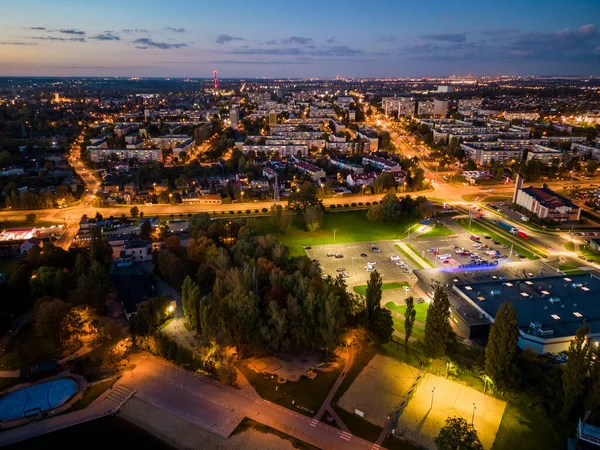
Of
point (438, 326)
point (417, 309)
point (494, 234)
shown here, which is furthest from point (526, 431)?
point (494, 234)

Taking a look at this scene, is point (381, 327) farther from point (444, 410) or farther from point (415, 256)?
point (415, 256)

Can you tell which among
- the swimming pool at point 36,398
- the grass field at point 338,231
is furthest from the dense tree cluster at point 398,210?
the swimming pool at point 36,398

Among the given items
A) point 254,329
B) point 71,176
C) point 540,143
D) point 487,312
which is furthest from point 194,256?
point 540,143

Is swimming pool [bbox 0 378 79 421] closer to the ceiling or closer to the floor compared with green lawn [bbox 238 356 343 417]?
closer to the floor

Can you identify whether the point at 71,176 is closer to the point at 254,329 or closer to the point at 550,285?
the point at 254,329

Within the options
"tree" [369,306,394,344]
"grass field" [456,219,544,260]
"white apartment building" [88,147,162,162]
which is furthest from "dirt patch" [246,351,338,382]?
"white apartment building" [88,147,162,162]

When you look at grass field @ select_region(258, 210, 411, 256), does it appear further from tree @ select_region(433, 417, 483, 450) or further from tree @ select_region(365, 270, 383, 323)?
tree @ select_region(433, 417, 483, 450)
